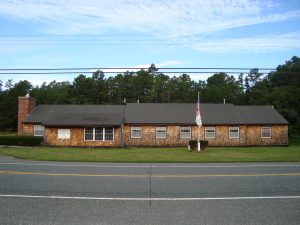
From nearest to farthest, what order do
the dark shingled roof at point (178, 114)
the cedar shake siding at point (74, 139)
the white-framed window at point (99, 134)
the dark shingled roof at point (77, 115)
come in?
the cedar shake siding at point (74, 139)
the white-framed window at point (99, 134)
the dark shingled roof at point (77, 115)
the dark shingled roof at point (178, 114)

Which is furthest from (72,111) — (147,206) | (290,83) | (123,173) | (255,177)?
(290,83)

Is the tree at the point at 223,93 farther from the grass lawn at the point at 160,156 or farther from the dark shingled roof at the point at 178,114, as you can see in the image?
the grass lawn at the point at 160,156

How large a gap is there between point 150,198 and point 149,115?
31669 mm

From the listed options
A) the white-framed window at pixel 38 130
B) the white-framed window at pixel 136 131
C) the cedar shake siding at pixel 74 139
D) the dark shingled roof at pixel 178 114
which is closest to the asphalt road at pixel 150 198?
the cedar shake siding at pixel 74 139

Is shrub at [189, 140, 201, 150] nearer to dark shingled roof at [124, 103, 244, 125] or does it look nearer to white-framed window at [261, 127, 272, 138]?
dark shingled roof at [124, 103, 244, 125]

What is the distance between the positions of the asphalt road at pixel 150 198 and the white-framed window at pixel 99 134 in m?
24.1

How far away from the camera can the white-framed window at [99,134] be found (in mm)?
37625

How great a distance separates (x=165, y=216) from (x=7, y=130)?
73.7m

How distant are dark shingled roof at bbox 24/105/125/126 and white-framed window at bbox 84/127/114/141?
2.12 ft

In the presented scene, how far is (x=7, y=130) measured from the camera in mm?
74875

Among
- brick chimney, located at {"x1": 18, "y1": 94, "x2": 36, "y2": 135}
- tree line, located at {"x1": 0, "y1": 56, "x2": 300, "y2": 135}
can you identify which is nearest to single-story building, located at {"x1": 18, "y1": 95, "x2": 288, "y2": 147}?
brick chimney, located at {"x1": 18, "y1": 94, "x2": 36, "y2": 135}

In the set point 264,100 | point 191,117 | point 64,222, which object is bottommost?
point 64,222

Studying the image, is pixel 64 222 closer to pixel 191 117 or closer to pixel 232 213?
pixel 232 213

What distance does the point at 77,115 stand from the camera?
40.9 metres
